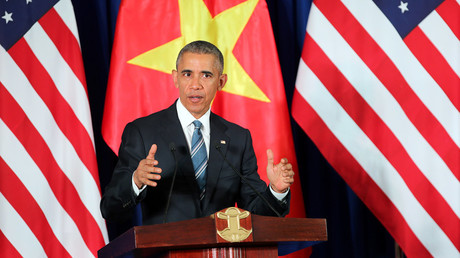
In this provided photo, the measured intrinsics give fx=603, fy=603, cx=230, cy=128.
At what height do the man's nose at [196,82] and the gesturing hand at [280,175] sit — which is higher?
the man's nose at [196,82]

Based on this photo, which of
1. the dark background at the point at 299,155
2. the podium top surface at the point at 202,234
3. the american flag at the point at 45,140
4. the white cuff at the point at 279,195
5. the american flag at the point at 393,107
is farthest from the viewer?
the dark background at the point at 299,155

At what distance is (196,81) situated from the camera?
222cm

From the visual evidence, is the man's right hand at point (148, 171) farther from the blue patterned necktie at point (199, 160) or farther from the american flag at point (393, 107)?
the american flag at point (393, 107)

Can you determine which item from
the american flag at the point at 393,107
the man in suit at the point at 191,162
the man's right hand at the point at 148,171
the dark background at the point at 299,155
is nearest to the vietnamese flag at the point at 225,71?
A: the american flag at the point at 393,107

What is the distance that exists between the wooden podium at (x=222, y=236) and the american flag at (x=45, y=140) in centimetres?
140

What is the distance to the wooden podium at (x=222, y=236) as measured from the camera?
1.44m

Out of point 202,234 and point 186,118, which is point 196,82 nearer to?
point 186,118

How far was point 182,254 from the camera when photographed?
1.49 metres

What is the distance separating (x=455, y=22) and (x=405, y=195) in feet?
3.08

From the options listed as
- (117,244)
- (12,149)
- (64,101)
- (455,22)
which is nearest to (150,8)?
(64,101)

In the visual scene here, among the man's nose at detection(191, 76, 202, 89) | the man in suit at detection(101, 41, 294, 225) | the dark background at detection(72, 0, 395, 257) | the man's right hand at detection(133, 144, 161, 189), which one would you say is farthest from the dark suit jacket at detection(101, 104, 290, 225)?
the dark background at detection(72, 0, 395, 257)

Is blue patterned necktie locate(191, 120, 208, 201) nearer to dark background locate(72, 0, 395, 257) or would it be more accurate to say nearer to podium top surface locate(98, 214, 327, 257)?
podium top surface locate(98, 214, 327, 257)

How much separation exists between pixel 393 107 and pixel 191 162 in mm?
1423

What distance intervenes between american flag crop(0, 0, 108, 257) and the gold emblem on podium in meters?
1.61
